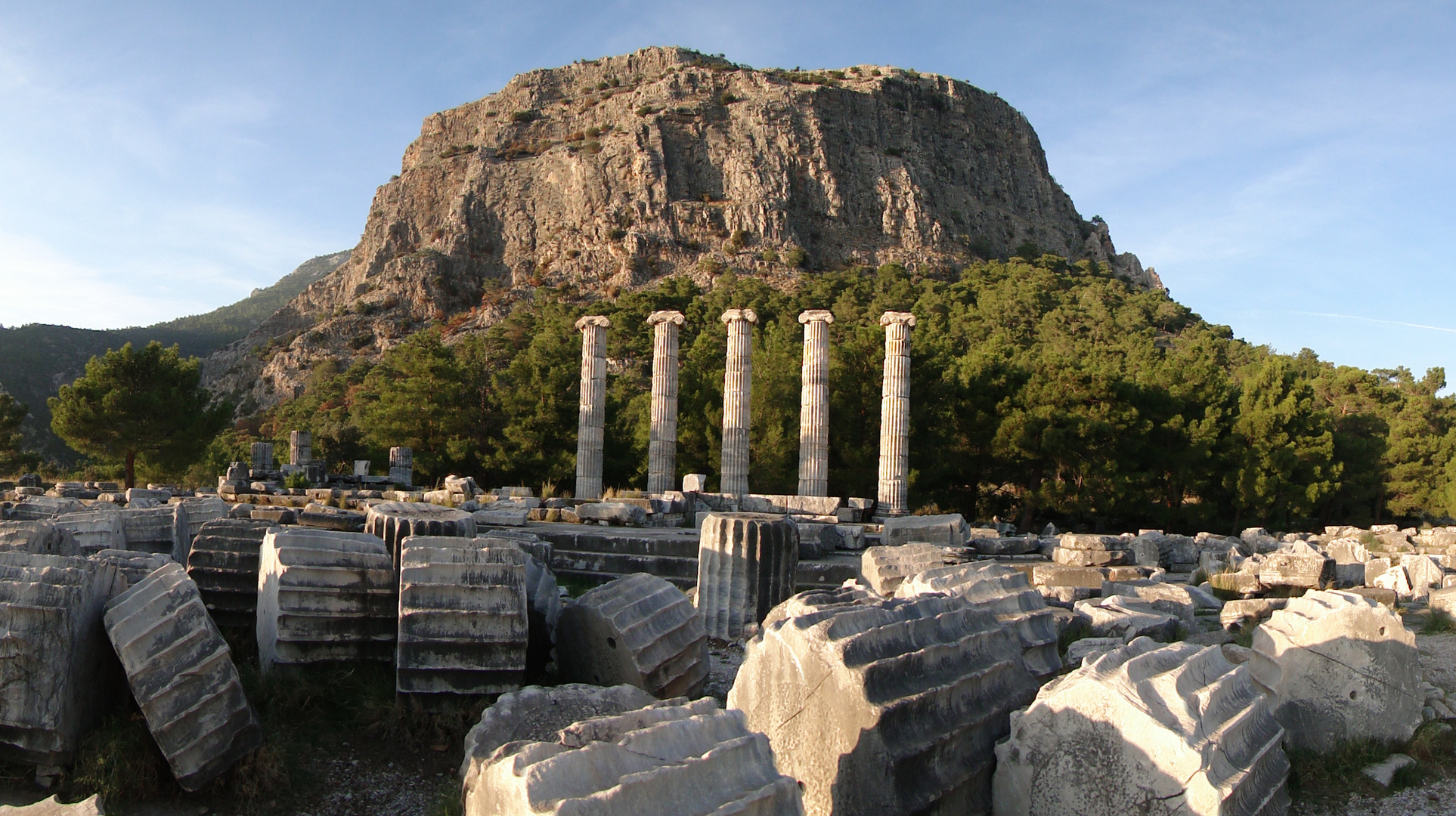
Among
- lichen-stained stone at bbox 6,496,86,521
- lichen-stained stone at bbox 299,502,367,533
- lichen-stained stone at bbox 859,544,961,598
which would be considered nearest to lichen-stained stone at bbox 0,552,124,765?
lichen-stained stone at bbox 859,544,961,598

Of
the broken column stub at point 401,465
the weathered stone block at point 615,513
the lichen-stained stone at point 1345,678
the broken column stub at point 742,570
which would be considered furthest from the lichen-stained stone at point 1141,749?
the broken column stub at point 401,465

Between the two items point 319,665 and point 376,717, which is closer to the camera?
point 376,717

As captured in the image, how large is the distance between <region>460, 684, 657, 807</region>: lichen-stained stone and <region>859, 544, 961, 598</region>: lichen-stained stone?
4391mm

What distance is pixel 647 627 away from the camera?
16.7 ft

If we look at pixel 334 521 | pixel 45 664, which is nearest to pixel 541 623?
pixel 45 664

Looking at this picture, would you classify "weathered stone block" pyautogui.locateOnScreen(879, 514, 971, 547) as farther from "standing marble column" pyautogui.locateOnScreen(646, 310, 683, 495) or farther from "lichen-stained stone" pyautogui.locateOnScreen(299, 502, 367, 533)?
"standing marble column" pyautogui.locateOnScreen(646, 310, 683, 495)

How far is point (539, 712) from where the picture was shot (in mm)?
3951

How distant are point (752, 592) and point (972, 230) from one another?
78.7 m

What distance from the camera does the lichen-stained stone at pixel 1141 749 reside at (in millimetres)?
3219

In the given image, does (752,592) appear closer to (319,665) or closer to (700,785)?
(319,665)

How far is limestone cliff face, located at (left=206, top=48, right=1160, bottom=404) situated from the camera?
7219 centimetres

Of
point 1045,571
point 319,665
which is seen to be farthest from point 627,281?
point 319,665

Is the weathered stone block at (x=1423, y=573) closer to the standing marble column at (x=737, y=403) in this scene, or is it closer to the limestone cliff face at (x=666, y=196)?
the standing marble column at (x=737, y=403)

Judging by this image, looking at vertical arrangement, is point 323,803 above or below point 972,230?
below
